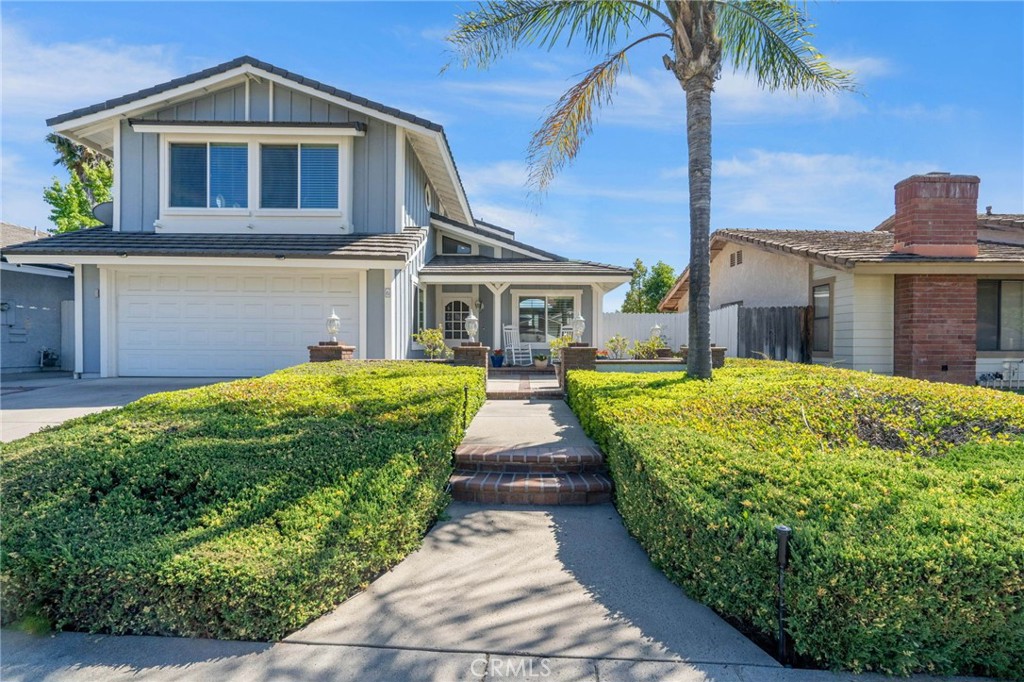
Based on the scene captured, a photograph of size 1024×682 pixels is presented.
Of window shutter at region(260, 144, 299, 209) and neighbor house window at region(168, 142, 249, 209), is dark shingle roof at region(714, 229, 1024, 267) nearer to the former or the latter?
window shutter at region(260, 144, 299, 209)

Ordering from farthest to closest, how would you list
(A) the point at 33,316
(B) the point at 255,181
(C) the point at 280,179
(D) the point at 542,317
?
(D) the point at 542,317 → (A) the point at 33,316 → (C) the point at 280,179 → (B) the point at 255,181

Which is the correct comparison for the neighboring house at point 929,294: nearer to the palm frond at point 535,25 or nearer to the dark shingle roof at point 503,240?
the palm frond at point 535,25

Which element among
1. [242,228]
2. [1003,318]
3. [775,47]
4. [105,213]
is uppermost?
[775,47]

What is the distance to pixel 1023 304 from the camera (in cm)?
1079

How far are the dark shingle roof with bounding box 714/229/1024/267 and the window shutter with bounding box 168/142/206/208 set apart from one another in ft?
47.0

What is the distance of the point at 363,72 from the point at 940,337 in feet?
47.2

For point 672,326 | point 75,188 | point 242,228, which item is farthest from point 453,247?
point 75,188

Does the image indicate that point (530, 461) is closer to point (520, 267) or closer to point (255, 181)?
point (520, 267)

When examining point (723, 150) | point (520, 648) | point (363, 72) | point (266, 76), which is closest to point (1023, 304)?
point (723, 150)

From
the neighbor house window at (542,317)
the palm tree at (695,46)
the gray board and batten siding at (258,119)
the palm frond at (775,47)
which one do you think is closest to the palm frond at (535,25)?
the palm tree at (695,46)

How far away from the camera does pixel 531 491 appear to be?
4.91 meters

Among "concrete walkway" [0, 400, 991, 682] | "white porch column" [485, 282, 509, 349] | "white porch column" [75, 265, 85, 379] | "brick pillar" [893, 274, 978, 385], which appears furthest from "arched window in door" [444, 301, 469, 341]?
"concrete walkway" [0, 400, 991, 682]

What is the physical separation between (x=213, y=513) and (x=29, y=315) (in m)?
18.4

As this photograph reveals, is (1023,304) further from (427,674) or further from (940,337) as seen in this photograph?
(427,674)
